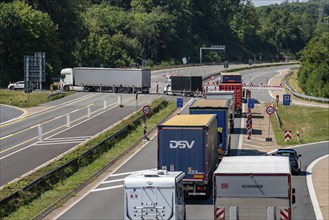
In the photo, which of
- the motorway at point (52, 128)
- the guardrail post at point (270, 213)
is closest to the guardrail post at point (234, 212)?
the guardrail post at point (270, 213)

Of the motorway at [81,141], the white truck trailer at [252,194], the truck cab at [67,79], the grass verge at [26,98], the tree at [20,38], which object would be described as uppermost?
the tree at [20,38]

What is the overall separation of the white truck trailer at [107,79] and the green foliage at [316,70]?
80.9 ft

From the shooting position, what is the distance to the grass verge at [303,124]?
5850 cm

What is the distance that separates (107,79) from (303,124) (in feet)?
109

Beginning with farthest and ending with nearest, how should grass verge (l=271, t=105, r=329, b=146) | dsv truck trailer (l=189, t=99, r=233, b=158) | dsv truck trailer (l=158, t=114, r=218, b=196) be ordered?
grass verge (l=271, t=105, r=329, b=146) < dsv truck trailer (l=189, t=99, r=233, b=158) < dsv truck trailer (l=158, t=114, r=218, b=196)

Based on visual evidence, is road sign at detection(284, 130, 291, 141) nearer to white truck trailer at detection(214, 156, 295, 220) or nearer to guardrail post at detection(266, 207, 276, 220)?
white truck trailer at detection(214, 156, 295, 220)

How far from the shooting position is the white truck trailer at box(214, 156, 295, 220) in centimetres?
2191

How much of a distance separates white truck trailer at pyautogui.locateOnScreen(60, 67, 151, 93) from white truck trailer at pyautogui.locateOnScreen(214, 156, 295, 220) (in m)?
68.5

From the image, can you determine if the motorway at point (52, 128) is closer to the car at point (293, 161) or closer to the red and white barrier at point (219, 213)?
the car at point (293, 161)

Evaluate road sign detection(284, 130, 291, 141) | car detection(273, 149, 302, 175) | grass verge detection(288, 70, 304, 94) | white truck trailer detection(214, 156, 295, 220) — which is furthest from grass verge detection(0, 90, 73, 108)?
white truck trailer detection(214, 156, 295, 220)

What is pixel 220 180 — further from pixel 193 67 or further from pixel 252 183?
pixel 193 67

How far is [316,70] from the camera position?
106125 mm

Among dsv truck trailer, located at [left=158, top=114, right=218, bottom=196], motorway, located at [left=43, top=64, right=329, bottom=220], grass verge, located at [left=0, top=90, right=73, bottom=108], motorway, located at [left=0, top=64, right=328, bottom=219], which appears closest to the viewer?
motorway, located at [left=43, top=64, right=329, bottom=220]

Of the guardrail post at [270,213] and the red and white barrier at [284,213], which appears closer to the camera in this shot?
the guardrail post at [270,213]
